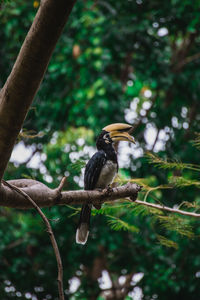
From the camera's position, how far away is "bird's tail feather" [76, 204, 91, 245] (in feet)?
10.0

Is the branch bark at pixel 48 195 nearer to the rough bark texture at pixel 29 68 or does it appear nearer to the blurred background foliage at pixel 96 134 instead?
the rough bark texture at pixel 29 68

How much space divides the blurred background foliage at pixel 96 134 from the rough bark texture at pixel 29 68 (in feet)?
10.5

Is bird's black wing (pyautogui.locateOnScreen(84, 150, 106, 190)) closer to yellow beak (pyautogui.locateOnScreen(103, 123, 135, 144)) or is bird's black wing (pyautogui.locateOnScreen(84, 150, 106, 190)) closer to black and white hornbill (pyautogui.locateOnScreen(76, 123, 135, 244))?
black and white hornbill (pyautogui.locateOnScreen(76, 123, 135, 244))

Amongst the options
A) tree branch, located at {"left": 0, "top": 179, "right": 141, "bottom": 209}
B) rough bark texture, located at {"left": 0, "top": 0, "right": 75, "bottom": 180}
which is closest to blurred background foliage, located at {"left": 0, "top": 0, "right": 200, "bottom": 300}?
tree branch, located at {"left": 0, "top": 179, "right": 141, "bottom": 209}

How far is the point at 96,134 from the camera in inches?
207

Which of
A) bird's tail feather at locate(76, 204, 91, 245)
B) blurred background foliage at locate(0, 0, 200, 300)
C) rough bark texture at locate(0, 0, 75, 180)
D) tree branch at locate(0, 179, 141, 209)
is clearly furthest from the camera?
blurred background foliage at locate(0, 0, 200, 300)

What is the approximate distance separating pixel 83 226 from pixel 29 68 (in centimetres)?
189

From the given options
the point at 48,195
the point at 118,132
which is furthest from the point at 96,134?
the point at 48,195

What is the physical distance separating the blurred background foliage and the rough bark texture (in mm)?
3193

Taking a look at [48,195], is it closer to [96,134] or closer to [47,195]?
[47,195]

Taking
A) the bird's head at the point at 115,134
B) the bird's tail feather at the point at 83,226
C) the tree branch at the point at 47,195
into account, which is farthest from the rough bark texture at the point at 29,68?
the bird's head at the point at 115,134

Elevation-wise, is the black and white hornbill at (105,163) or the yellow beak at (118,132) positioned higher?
the yellow beak at (118,132)

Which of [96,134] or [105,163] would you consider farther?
[96,134]

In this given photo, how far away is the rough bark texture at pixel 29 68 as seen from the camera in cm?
131
